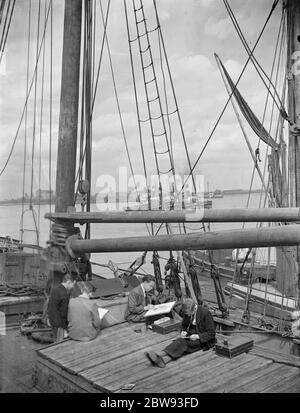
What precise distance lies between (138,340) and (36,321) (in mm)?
2364

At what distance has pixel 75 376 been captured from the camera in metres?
4.43

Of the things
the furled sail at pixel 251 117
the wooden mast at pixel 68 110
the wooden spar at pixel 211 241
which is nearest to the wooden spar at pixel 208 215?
the wooden spar at pixel 211 241

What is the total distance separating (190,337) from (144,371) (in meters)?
0.90

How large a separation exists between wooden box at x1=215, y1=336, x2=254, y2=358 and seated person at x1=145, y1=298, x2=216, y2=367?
0.22 m

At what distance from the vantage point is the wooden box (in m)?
4.81

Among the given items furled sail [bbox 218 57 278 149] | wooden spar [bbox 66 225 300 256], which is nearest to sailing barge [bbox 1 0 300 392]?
wooden spar [bbox 66 225 300 256]

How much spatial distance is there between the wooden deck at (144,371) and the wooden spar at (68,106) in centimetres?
180

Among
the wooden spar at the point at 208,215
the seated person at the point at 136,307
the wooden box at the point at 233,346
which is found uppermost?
the wooden spar at the point at 208,215

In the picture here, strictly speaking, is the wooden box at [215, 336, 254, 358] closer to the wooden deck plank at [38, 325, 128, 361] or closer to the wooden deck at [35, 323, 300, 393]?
the wooden deck at [35, 323, 300, 393]

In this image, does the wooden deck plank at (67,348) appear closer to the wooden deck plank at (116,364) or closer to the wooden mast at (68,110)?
the wooden deck plank at (116,364)

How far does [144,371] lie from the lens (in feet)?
14.6

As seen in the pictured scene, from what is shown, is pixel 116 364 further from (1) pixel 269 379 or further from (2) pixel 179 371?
(1) pixel 269 379

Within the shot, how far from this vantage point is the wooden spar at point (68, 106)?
5367mm

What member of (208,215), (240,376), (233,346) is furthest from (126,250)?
(233,346)
